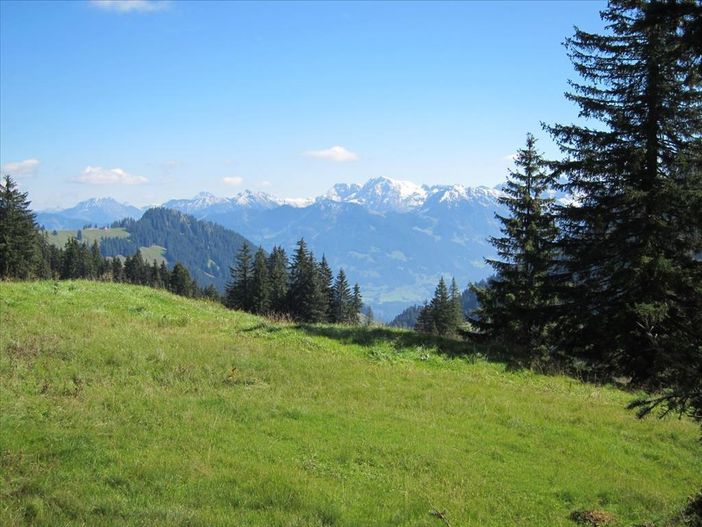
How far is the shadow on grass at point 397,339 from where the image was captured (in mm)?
19266

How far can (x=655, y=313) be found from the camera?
15.9 metres

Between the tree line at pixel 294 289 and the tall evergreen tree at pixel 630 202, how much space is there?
173ft

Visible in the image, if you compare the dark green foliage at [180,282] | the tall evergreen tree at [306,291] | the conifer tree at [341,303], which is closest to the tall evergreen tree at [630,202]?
the tall evergreen tree at [306,291]

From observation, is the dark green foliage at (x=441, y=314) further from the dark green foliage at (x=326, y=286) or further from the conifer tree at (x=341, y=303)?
the dark green foliage at (x=326, y=286)

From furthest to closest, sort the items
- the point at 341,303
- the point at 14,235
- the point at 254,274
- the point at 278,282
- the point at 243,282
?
the point at 341,303 → the point at 278,282 → the point at 243,282 → the point at 254,274 → the point at 14,235

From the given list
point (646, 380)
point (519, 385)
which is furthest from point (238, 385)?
point (646, 380)

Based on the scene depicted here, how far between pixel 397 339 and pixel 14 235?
200 ft

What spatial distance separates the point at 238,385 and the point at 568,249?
46.1ft

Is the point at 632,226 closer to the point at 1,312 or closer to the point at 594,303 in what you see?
the point at 594,303

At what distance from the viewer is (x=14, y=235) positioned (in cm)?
6231

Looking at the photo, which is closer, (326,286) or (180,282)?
(326,286)

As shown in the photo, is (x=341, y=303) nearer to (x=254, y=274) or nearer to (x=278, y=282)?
(x=278, y=282)

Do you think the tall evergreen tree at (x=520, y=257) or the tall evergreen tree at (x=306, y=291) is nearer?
the tall evergreen tree at (x=520, y=257)

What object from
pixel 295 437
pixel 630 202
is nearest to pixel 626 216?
pixel 630 202
